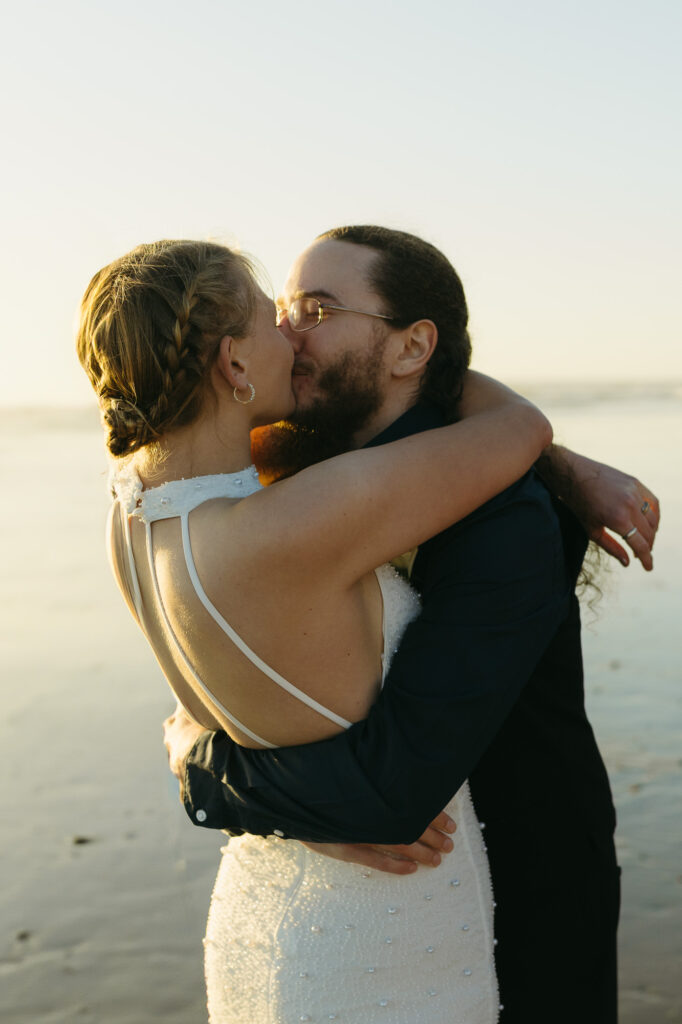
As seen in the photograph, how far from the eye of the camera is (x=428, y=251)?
2.76 m

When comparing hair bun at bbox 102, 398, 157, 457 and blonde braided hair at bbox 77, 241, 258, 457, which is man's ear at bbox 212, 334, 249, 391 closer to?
blonde braided hair at bbox 77, 241, 258, 457

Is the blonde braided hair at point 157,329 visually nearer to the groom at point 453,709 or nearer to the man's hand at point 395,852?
the groom at point 453,709

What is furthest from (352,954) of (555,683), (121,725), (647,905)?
(121,725)

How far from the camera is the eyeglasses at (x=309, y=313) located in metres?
2.65

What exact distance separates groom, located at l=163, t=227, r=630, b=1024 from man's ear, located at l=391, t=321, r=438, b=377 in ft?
0.03


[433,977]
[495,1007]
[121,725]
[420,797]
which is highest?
[420,797]

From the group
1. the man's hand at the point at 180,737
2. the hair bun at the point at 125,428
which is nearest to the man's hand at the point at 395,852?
the man's hand at the point at 180,737

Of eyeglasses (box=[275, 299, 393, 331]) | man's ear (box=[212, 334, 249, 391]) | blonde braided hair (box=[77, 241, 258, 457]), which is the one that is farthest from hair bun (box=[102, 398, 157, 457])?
eyeglasses (box=[275, 299, 393, 331])

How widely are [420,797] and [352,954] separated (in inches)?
14.9

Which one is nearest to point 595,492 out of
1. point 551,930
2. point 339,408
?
point 339,408

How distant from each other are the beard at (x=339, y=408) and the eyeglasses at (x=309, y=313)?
0.11 meters

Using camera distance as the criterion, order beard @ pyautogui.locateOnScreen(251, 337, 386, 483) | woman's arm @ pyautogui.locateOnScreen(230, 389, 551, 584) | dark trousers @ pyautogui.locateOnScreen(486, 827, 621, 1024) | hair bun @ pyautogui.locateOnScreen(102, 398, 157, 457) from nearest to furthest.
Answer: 1. woman's arm @ pyautogui.locateOnScreen(230, 389, 551, 584)
2. hair bun @ pyautogui.locateOnScreen(102, 398, 157, 457)
3. dark trousers @ pyautogui.locateOnScreen(486, 827, 621, 1024)
4. beard @ pyautogui.locateOnScreen(251, 337, 386, 483)

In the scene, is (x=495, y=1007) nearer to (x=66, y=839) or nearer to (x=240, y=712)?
(x=240, y=712)

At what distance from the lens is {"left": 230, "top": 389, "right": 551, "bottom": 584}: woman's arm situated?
1836mm
